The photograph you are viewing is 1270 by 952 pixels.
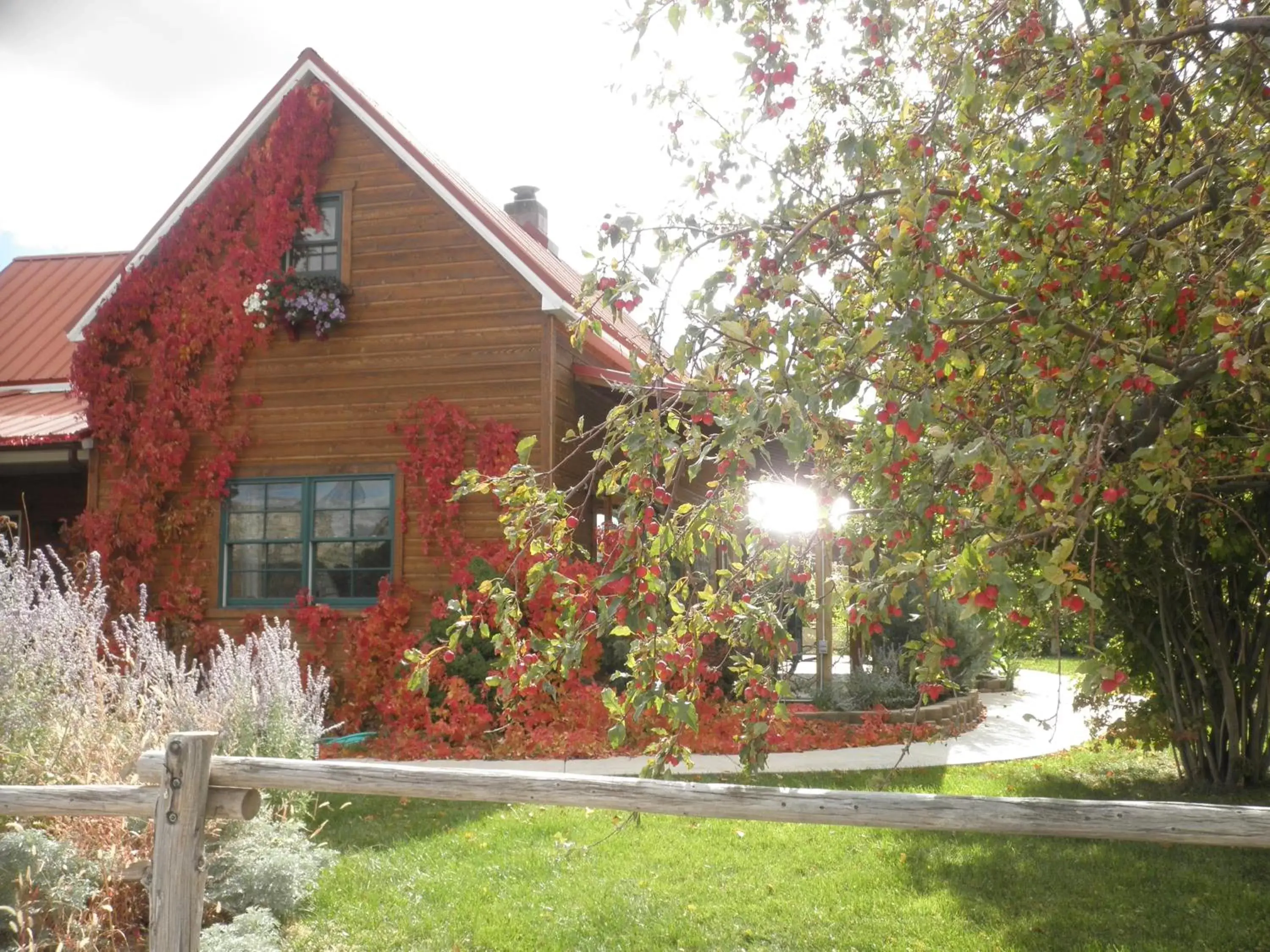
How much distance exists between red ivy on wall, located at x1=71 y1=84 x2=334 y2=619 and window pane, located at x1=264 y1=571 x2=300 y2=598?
2.24ft

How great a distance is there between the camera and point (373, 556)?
1138cm

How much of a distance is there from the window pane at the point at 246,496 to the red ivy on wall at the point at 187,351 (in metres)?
0.16

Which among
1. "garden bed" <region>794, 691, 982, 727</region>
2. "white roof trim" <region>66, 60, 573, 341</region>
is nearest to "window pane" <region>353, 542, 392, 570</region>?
"white roof trim" <region>66, 60, 573, 341</region>

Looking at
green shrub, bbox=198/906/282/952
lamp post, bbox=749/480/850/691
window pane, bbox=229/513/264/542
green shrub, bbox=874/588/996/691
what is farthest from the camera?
green shrub, bbox=874/588/996/691

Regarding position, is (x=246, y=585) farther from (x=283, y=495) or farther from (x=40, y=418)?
(x=40, y=418)

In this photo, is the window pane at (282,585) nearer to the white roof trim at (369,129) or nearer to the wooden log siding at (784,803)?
the white roof trim at (369,129)

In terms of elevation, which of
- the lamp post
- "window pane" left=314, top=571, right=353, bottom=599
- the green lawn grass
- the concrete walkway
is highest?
the lamp post

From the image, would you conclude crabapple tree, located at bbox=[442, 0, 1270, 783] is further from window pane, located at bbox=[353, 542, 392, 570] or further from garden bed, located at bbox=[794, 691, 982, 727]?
window pane, located at bbox=[353, 542, 392, 570]

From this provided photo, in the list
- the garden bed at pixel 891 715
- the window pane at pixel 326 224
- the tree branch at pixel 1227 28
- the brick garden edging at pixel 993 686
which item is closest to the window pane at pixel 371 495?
the window pane at pixel 326 224

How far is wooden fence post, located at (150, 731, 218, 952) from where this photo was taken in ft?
12.9

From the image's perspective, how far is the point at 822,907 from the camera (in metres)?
5.35

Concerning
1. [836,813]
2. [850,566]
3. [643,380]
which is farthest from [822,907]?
[643,380]

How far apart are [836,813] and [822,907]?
6.49 ft

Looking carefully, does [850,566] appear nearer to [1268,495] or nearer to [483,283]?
[1268,495]
